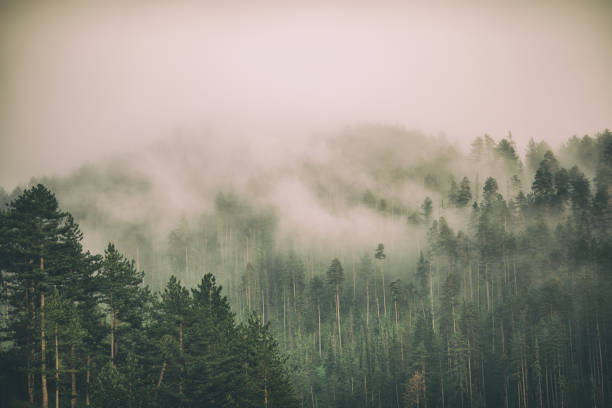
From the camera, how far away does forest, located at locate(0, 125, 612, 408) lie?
3716 centimetres

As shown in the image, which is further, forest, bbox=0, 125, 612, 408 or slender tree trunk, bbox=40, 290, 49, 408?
forest, bbox=0, 125, 612, 408

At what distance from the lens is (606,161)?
12631cm

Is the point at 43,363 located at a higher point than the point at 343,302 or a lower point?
lower

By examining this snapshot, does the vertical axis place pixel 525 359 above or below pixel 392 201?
below

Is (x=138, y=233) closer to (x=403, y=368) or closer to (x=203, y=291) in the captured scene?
(x=403, y=368)

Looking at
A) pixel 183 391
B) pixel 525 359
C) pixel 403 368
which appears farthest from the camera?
pixel 403 368

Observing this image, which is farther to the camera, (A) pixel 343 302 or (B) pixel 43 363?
(A) pixel 343 302

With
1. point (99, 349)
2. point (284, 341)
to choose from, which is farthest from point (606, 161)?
point (99, 349)

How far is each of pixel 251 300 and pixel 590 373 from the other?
8829cm

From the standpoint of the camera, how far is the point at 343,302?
13062 centimetres

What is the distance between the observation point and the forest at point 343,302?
37156 mm

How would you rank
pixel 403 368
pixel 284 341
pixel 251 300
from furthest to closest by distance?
pixel 251 300
pixel 284 341
pixel 403 368

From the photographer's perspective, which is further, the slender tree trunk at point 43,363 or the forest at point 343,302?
the forest at point 343,302

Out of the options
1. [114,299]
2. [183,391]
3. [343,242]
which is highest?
[343,242]
